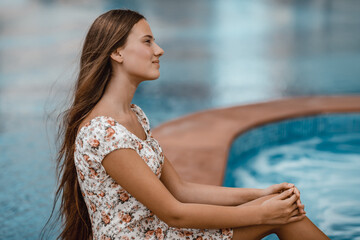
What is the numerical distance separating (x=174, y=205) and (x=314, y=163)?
2980 mm

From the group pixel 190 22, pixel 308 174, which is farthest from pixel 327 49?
pixel 308 174

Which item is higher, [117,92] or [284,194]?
[117,92]

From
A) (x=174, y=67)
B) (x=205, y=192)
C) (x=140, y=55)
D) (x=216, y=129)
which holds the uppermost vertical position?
(x=174, y=67)

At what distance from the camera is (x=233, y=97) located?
20.5ft

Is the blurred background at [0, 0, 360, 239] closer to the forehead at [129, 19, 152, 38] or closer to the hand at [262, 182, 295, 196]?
the forehead at [129, 19, 152, 38]

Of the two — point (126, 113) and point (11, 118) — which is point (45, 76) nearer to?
point (11, 118)

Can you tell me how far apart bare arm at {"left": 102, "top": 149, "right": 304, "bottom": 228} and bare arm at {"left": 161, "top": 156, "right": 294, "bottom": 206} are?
0.21 m

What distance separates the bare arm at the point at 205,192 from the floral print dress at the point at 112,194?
0.73 ft

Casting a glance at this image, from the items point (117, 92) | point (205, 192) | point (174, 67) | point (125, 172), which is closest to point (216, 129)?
point (205, 192)

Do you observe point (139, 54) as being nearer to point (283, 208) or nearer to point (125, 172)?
point (125, 172)

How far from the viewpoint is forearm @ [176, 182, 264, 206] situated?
185 cm

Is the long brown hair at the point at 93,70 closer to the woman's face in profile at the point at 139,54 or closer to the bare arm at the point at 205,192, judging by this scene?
the woman's face in profile at the point at 139,54

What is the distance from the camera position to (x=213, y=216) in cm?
156

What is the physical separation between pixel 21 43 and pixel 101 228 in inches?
374
